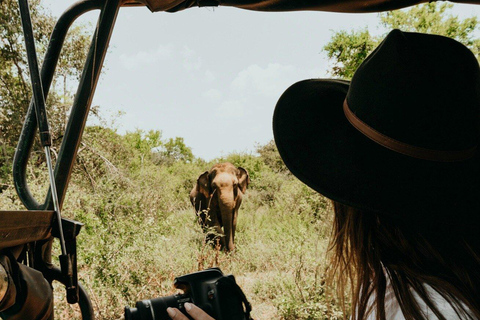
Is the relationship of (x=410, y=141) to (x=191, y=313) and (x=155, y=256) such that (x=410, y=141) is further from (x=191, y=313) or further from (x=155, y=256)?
(x=155, y=256)

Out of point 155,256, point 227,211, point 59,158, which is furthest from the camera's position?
point 227,211

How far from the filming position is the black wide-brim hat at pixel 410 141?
0.86 metres

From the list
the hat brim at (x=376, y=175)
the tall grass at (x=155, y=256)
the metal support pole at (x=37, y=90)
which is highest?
the metal support pole at (x=37, y=90)

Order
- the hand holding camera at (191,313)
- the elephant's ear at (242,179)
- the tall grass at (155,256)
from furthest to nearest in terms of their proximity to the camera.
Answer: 1. the elephant's ear at (242,179)
2. the tall grass at (155,256)
3. the hand holding camera at (191,313)

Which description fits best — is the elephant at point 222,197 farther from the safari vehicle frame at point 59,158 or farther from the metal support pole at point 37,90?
the metal support pole at point 37,90

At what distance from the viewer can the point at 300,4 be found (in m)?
1.66

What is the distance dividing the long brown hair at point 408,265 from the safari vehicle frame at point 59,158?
64cm

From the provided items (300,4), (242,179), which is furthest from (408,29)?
(300,4)

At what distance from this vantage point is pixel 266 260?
609 centimetres

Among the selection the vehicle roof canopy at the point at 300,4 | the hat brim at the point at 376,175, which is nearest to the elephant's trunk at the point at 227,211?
the vehicle roof canopy at the point at 300,4

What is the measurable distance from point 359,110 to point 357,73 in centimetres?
10

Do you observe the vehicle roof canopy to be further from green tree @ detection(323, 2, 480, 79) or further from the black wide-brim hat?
green tree @ detection(323, 2, 480, 79)

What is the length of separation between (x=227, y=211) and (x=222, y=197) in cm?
33

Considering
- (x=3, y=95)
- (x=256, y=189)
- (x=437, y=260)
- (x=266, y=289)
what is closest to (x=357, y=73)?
(x=437, y=260)
